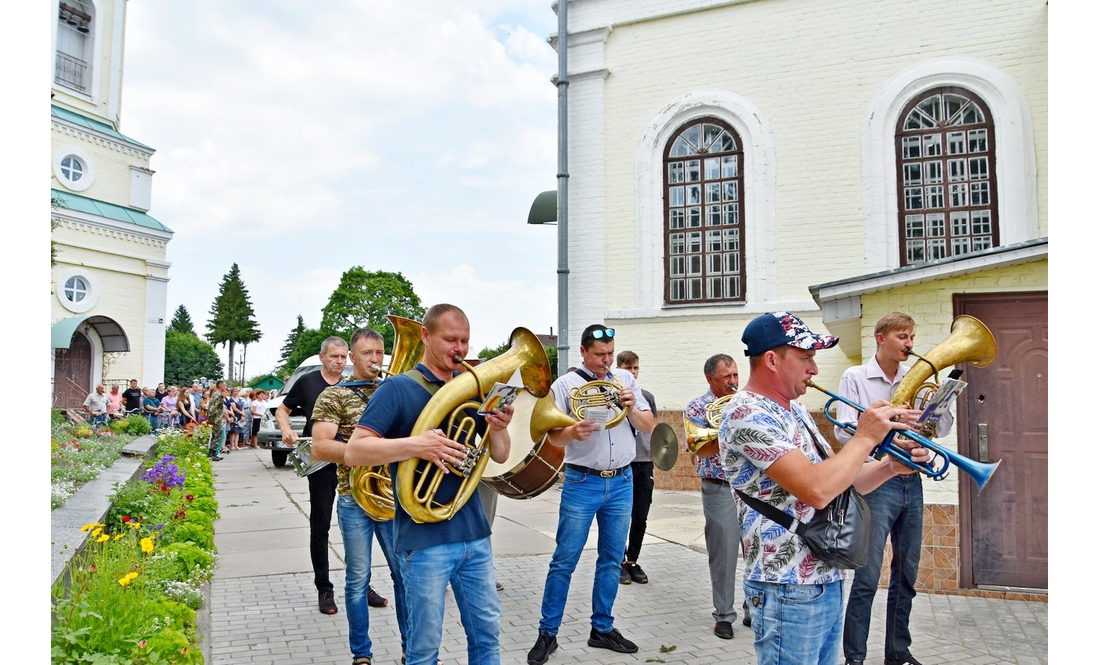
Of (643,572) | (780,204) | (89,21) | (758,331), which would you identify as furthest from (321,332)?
(758,331)

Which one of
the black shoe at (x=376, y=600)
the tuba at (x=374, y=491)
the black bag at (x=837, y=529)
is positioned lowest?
the black shoe at (x=376, y=600)

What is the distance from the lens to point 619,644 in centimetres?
493

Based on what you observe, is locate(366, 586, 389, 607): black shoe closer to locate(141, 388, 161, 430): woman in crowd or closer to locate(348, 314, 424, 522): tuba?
locate(348, 314, 424, 522): tuba

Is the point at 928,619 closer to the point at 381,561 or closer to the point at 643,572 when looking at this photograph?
the point at 643,572

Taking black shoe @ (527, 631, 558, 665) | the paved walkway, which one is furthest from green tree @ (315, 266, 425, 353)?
black shoe @ (527, 631, 558, 665)

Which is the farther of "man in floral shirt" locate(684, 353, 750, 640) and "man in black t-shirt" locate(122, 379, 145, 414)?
"man in black t-shirt" locate(122, 379, 145, 414)

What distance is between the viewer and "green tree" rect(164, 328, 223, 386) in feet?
240

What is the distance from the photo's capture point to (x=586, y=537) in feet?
16.1

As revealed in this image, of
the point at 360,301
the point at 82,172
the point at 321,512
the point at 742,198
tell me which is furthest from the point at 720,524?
the point at 360,301

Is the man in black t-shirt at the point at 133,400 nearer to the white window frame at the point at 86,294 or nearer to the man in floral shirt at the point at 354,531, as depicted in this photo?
the white window frame at the point at 86,294

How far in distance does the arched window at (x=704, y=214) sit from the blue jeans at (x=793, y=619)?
9.96 m

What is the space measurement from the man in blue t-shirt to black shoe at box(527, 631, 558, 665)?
4.51 feet

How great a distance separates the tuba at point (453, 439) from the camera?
3260 millimetres

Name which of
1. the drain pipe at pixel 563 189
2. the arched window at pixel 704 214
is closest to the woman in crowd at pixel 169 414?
the drain pipe at pixel 563 189
